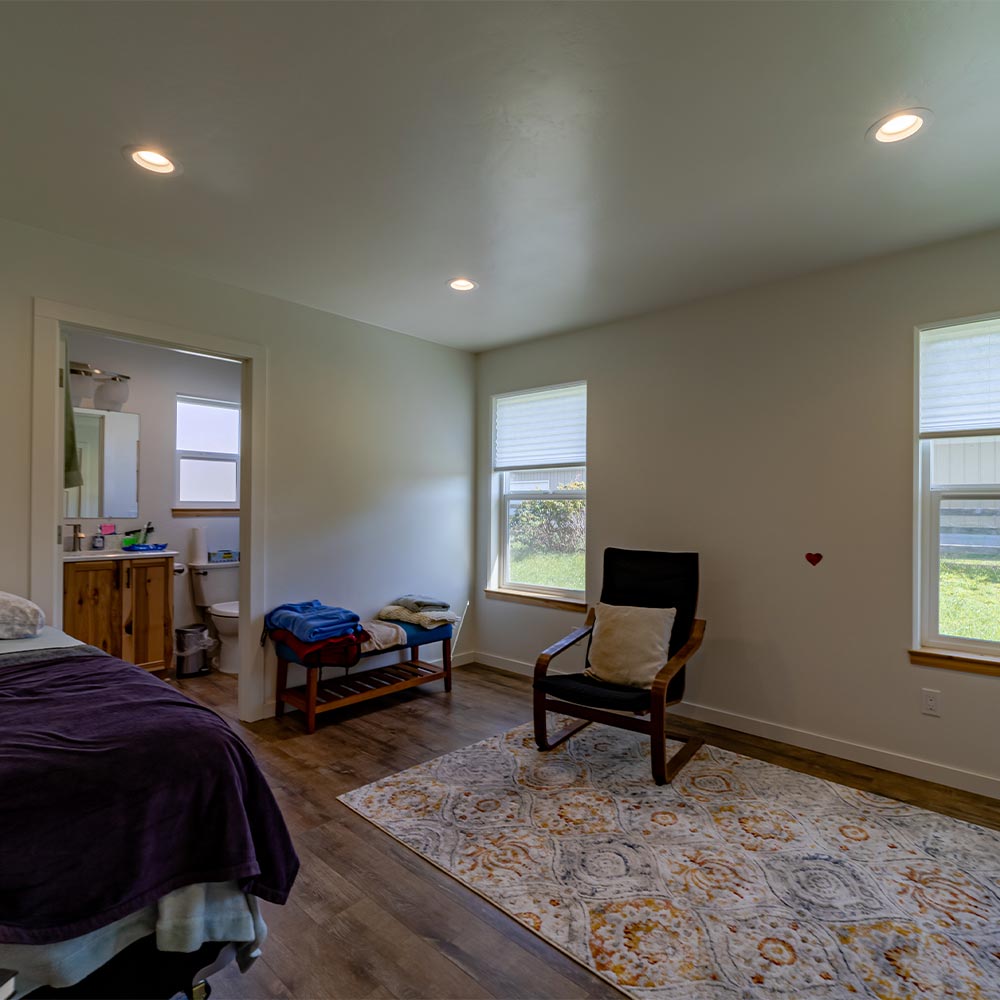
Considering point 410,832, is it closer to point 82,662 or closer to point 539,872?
point 539,872

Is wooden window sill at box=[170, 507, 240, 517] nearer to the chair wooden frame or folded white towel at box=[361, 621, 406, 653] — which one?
folded white towel at box=[361, 621, 406, 653]

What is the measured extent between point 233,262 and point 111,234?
1.74 ft

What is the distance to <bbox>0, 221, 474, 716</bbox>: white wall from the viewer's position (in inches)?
104

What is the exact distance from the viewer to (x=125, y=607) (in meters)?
4.15

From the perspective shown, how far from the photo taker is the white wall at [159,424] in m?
4.62

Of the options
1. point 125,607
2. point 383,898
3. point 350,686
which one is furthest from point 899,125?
point 125,607

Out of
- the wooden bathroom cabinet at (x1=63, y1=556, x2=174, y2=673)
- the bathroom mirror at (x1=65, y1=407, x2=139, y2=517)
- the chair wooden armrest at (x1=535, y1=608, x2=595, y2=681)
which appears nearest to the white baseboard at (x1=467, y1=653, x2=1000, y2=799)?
the chair wooden armrest at (x1=535, y1=608, x2=595, y2=681)

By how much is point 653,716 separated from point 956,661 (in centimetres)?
142

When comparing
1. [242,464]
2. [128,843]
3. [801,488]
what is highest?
[242,464]

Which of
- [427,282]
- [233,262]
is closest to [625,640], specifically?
[427,282]

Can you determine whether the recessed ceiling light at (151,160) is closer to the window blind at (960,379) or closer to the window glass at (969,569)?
the window blind at (960,379)

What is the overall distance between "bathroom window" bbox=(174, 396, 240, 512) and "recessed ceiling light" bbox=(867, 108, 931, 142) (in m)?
4.64

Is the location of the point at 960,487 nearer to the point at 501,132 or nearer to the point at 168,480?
the point at 501,132

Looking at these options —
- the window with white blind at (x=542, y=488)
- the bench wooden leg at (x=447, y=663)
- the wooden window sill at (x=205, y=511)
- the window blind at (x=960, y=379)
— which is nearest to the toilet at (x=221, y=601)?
the wooden window sill at (x=205, y=511)
